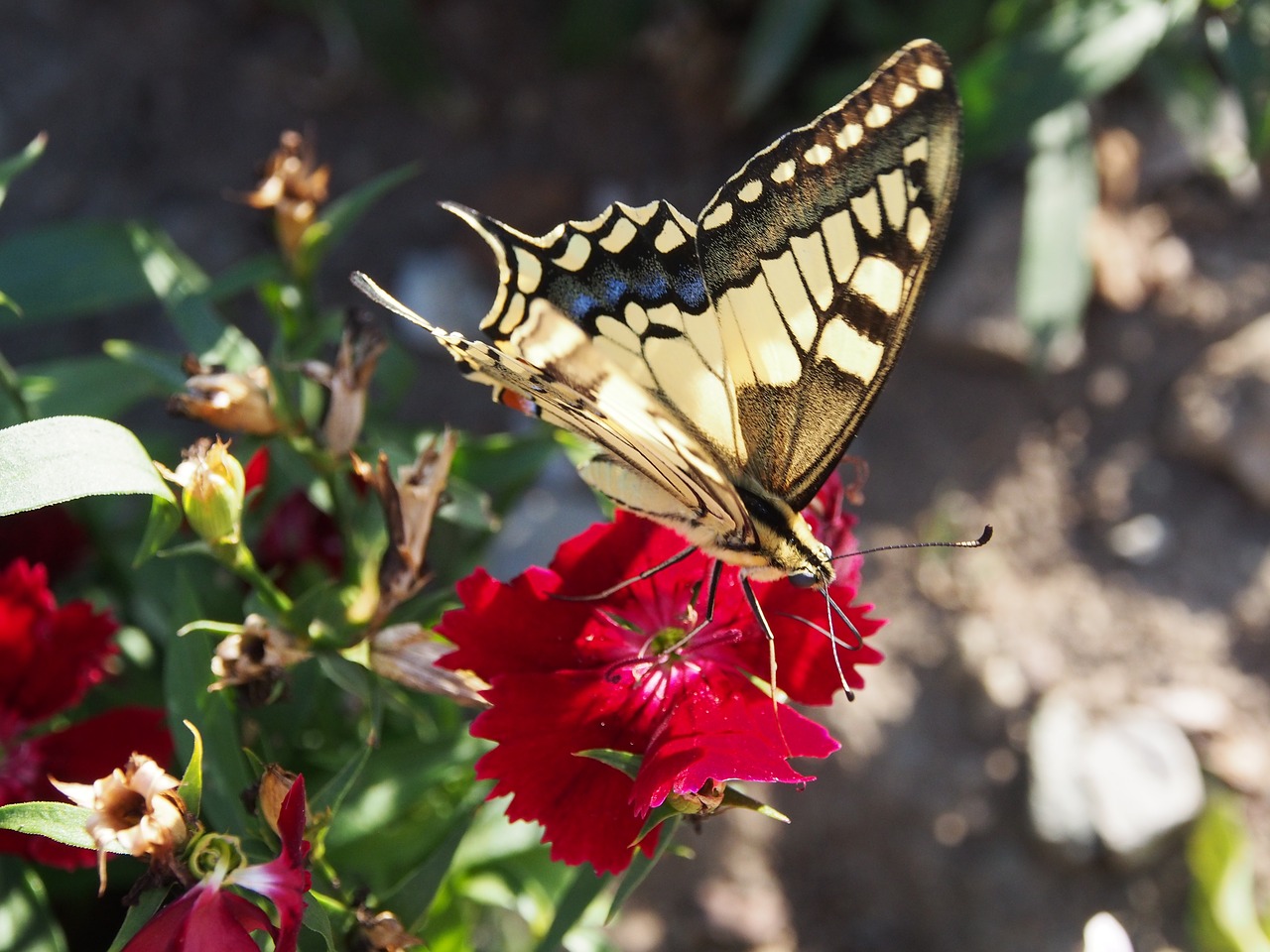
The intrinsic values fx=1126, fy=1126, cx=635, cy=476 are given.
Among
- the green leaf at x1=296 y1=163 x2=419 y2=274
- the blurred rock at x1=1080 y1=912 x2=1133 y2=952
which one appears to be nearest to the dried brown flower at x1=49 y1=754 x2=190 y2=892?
the green leaf at x1=296 y1=163 x2=419 y2=274

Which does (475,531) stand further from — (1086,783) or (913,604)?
(1086,783)

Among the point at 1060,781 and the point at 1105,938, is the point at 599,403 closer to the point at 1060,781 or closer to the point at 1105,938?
the point at 1105,938

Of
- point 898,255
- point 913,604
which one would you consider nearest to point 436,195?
point 913,604

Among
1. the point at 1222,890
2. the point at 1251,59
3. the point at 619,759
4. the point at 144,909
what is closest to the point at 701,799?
the point at 619,759

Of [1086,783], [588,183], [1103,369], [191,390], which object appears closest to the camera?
[191,390]

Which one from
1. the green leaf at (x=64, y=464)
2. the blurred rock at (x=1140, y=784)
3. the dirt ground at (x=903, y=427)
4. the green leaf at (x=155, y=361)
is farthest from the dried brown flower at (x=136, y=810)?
the blurred rock at (x=1140, y=784)

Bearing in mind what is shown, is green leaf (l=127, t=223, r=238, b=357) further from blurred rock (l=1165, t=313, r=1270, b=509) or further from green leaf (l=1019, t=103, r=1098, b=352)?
blurred rock (l=1165, t=313, r=1270, b=509)

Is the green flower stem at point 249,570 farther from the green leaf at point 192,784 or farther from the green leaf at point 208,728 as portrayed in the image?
the green leaf at point 192,784
